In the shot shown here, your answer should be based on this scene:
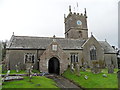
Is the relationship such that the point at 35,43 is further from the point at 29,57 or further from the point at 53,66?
the point at 53,66

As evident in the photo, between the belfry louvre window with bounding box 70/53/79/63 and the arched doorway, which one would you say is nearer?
the arched doorway

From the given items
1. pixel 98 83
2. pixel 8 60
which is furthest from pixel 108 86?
pixel 8 60

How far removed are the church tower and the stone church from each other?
794 cm

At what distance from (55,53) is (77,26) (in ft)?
70.5

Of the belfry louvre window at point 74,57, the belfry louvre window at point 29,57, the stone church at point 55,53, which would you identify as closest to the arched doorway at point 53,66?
the stone church at point 55,53

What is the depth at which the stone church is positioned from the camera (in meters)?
27.7

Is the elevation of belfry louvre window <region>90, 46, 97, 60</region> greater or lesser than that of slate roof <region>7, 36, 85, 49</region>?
lesser

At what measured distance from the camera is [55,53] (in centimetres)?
2786

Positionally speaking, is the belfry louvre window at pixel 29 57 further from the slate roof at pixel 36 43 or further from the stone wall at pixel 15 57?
the slate roof at pixel 36 43

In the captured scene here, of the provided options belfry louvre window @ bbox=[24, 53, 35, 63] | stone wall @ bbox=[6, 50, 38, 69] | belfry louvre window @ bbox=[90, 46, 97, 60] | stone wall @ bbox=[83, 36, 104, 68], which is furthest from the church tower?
stone wall @ bbox=[6, 50, 38, 69]

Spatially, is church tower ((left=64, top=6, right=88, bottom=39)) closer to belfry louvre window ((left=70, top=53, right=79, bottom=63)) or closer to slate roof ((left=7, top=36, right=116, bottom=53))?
slate roof ((left=7, top=36, right=116, bottom=53))

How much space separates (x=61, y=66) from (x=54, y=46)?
464 cm

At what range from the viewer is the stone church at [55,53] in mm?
27734

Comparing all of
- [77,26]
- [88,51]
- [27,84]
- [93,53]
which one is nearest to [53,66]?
[88,51]
